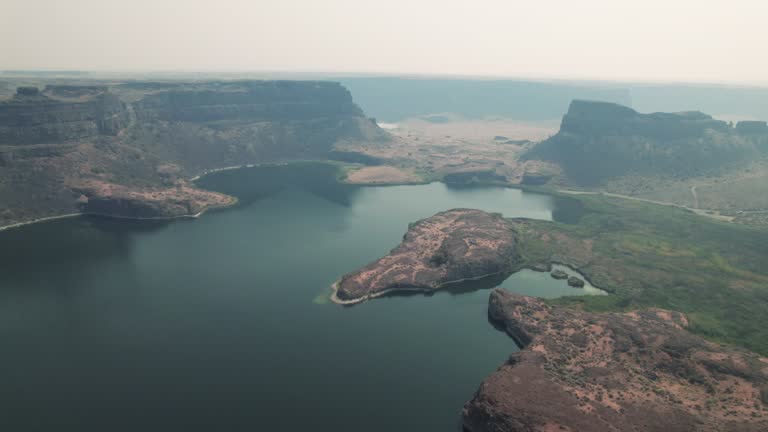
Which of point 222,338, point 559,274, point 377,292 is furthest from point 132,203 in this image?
point 559,274

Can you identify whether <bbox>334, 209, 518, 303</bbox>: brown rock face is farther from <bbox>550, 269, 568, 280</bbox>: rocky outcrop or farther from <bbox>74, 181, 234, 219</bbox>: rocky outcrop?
<bbox>74, 181, 234, 219</bbox>: rocky outcrop

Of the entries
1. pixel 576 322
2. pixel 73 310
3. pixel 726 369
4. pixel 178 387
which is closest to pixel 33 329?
pixel 73 310

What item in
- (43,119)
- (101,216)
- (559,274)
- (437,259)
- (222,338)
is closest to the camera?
(222,338)

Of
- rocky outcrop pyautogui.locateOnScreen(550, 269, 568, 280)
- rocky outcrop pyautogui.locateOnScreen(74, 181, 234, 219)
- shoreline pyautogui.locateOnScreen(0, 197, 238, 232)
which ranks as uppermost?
rocky outcrop pyautogui.locateOnScreen(74, 181, 234, 219)

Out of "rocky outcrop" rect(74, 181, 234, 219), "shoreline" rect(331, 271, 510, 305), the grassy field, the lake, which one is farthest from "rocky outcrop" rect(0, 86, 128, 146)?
the grassy field

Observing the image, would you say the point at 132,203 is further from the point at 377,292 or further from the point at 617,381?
the point at 617,381
